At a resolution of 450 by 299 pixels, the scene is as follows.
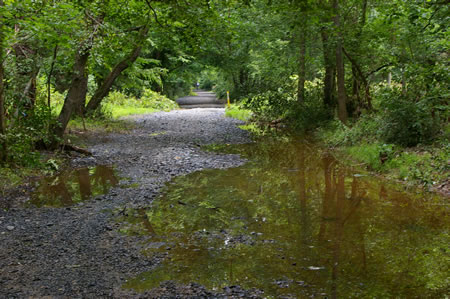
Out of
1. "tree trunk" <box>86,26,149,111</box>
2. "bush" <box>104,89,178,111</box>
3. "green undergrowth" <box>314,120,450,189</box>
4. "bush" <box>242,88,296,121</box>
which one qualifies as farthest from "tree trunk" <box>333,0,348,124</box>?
"bush" <box>104,89,178,111</box>

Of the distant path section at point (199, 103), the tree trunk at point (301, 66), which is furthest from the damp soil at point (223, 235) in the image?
the distant path section at point (199, 103)

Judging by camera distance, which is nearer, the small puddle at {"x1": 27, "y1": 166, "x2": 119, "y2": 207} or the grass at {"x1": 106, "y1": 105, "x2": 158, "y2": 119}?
the small puddle at {"x1": 27, "y1": 166, "x2": 119, "y2": 207}

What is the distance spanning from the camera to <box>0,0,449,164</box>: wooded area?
8805 mm

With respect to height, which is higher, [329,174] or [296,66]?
[296,66]

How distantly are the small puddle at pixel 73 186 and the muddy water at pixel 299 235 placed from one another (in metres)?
1.54

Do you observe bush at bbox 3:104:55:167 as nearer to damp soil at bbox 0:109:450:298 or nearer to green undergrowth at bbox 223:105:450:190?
damp soil at bbox 0:109:450:298

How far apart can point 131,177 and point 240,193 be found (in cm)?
285

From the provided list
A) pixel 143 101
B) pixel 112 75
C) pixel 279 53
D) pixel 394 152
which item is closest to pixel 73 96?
pixel 112 75

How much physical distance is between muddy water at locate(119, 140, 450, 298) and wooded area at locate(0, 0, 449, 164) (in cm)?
281

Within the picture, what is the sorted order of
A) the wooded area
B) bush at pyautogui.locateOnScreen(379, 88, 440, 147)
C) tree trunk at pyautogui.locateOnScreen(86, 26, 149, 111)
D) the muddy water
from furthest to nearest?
tree trunk at pyautogui.locateOnScreen(86, 26, 149, 111), bush at pyautogui.locateOnScreen(379, 88, 440, 147), the wooded area, the muddy water

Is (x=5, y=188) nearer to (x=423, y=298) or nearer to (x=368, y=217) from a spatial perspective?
(x=368, y=217)

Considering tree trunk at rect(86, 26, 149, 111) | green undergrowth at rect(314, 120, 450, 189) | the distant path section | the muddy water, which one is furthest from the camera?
the distant path section

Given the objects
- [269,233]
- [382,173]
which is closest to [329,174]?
[382,173]

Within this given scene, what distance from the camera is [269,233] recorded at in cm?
606
